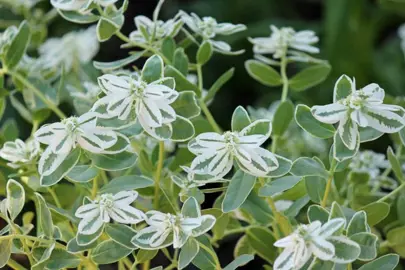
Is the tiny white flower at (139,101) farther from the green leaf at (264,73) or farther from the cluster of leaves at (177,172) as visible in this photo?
the green leaf at (264,73)

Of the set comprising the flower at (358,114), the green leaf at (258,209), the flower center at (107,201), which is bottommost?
the green leaf at (258,209)

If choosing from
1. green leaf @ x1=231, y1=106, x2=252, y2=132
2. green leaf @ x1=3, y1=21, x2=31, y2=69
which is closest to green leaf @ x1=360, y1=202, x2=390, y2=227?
green leaf @ x1=231, y1=106, x2=252, y2=132

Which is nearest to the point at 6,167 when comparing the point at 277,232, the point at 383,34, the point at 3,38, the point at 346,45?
the point at 3,38

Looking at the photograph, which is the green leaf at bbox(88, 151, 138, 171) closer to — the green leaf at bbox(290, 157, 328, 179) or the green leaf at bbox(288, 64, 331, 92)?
the green leaf at bbox(290, 157, 328, 179)

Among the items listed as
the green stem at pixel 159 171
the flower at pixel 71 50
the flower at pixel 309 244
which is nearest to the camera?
the flower at pixel 309 244

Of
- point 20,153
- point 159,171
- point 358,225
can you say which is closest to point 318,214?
point 358,225

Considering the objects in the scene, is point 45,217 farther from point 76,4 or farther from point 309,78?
point 309,78

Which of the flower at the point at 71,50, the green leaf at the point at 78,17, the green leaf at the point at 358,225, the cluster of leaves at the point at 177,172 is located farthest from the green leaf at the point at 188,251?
the flower at the point at 71,50
